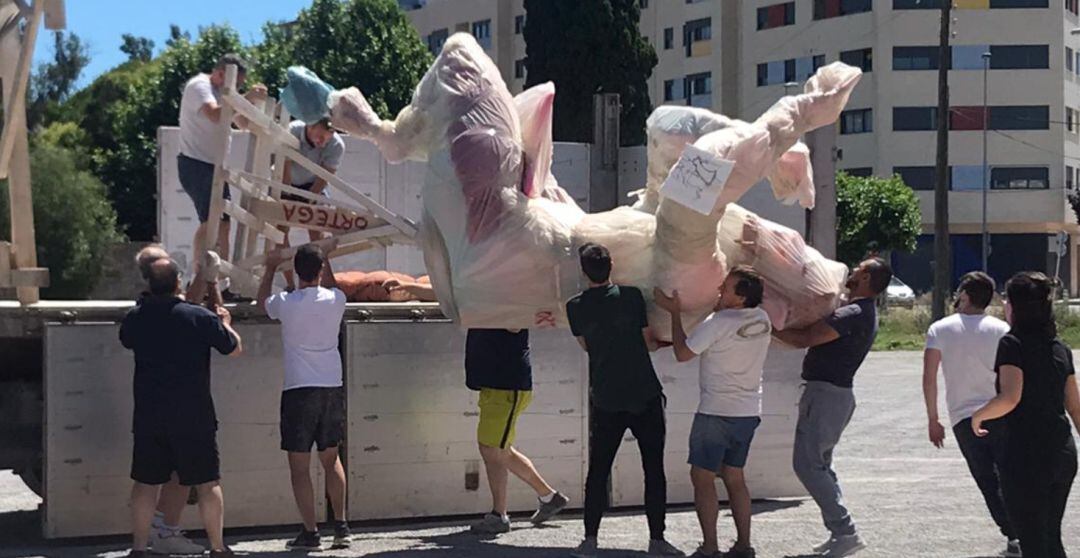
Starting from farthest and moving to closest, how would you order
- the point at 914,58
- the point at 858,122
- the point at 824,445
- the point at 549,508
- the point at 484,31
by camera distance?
the point at 484,31 < the point at 858,122 < the point at 914,58 < the point at 549,508 < the point at 824,445

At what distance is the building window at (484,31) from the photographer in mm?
62969

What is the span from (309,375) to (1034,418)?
361cm

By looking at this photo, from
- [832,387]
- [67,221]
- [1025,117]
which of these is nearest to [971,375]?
[832,387]

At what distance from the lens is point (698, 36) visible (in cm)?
5784

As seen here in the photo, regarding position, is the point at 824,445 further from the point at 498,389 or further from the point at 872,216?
the point at 872,216

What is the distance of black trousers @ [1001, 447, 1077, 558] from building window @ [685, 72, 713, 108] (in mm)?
51646

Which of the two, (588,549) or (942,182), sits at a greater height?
(942,182)

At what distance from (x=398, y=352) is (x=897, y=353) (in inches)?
737

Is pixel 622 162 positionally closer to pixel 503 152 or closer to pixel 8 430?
pixel 503 152

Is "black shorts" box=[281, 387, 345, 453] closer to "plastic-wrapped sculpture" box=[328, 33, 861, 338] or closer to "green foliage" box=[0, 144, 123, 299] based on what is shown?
"plastic-wrapped sculpture" box=[328, 33, 861, 338]

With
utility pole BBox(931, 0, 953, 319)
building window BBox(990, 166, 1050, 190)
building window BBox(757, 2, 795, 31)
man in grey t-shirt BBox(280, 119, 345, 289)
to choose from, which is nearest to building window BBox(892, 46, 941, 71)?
building window BBox(757, 2, 795, 31)

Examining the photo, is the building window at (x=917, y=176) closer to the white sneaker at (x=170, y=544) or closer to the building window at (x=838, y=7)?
the building window at (x=838, y=7)

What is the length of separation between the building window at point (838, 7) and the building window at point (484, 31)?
14.8 meters

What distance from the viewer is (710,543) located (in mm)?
7719
